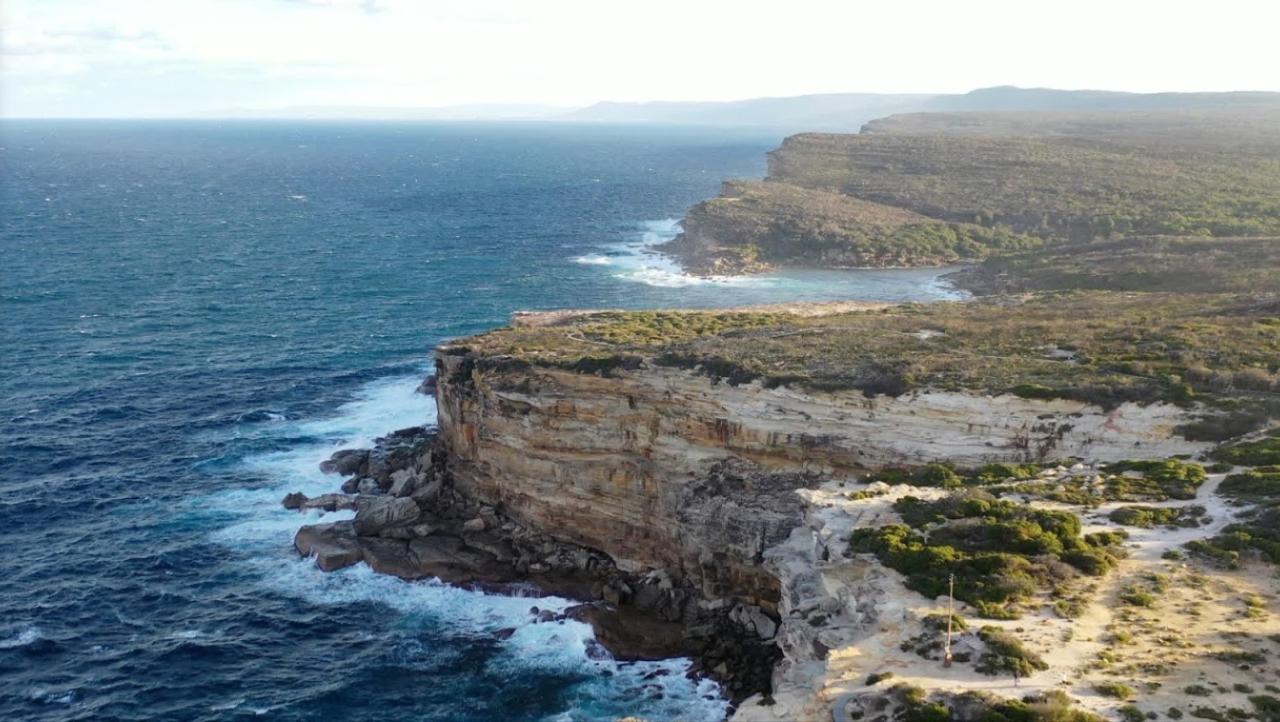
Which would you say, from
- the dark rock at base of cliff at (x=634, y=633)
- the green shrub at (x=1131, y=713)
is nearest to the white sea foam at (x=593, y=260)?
the dark rock at base of cliff at (x=634, y=633)

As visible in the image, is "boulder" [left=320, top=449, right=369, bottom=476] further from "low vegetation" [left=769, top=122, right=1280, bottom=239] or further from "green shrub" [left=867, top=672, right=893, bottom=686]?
"low vegetation" [left=769, top=122, right=1280, bottom=239]

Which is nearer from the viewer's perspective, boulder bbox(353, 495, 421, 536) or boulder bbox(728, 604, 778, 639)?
boulder bbox(728, 604, 778, 639)

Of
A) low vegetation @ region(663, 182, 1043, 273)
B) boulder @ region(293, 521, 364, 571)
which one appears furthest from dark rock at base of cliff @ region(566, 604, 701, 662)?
low vegetation @ region(663, 182, 1043, 273)

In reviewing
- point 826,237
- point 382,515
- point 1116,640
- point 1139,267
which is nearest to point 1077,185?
point 826,237

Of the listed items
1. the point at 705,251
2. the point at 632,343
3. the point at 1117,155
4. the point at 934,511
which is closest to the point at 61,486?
the point at 632,343

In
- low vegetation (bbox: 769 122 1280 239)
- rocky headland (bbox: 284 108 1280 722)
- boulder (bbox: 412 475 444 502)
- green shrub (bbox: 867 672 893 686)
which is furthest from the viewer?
low vegetation (bbox: 769 122 1280 239)

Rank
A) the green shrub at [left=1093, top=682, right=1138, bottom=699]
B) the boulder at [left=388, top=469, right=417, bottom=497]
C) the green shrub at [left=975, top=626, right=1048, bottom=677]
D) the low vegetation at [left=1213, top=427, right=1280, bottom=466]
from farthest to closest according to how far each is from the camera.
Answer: the boulder at [left=388, top=469, right=417, bottom=497], the low vegetation at [left=1213, top=427, right=1280, bottom=466], the green shrub at [left=975, top=626, right=1048, bottom=677], the green shrub at [left=1093, top=682, right=1138, bottom=699]

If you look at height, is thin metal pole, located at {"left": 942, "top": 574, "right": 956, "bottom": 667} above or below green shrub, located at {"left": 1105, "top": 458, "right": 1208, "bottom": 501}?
below

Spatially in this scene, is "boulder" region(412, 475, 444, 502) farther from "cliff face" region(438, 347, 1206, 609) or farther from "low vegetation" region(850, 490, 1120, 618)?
"low vegetation" region(850, 490, 1120, 618)

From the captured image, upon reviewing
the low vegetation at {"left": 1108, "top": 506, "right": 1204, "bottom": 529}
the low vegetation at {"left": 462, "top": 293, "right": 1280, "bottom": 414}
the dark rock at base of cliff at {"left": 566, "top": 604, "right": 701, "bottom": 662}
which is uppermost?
the low vegetation at {"left": 462, "top": 293, "right": 1280, "bottom": 414}
